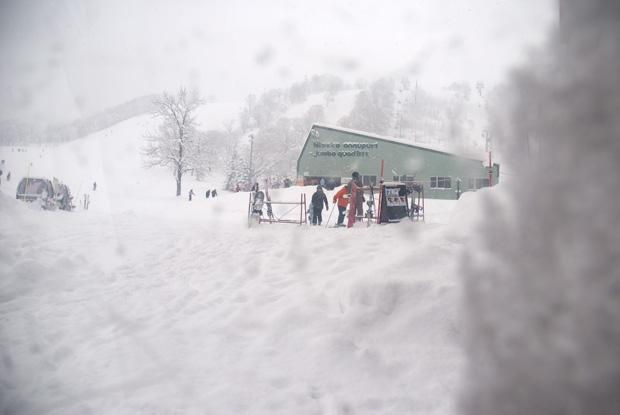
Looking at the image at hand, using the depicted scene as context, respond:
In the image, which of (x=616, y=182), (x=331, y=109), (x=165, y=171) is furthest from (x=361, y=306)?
(x=331, y=109)

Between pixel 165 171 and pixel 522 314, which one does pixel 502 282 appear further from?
pixel 165 171

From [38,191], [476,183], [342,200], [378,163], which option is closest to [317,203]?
[342,200]

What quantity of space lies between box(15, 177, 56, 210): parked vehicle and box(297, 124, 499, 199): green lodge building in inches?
813

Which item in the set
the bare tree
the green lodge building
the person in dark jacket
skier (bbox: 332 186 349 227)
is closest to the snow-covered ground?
skier (bbox: 332 186 349 227)

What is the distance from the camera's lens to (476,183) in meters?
28.5

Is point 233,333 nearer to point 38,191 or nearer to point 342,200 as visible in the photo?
point 342,200

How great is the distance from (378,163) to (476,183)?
858 centimetres

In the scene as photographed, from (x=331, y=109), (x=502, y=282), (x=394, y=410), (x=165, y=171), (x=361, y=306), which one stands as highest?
(x=331, y=109)

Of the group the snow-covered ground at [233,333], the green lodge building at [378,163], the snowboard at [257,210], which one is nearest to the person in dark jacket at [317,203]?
the snowboard at [257,210]

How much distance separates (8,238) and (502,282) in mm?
7505

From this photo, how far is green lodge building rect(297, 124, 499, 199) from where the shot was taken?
1172 inches

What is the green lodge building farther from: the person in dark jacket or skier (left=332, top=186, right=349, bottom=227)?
skier (left=332, top=186, right=349, bottom=227)

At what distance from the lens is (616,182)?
1.25m

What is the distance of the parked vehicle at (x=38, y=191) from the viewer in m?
12.8
